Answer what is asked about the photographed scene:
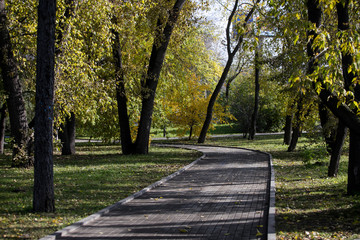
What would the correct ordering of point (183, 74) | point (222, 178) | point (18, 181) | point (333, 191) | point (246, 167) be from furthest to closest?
point (183, 74) → point (246, 167) → point (222, 178) → point (18, 181) → point (333, 191)

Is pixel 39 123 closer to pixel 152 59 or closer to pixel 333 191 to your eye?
pixel 333 191

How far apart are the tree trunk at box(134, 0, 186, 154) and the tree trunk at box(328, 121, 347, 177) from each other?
384 inches

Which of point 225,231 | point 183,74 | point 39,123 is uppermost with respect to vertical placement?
point 183,74

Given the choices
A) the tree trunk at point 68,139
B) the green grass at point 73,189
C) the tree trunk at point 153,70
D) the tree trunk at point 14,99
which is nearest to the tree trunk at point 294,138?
the green grass at point 73,189

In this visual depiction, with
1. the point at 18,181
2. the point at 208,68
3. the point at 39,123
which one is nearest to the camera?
the point at 39,123

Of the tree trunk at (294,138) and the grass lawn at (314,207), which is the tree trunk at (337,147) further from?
the tree trunk at (294,138)

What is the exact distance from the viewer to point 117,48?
19.4 meters

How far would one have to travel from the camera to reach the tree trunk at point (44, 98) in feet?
24.5

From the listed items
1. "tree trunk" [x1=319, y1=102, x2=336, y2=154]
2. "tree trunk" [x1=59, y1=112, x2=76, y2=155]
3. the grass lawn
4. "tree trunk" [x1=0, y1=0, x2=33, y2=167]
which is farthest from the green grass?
"tree trunk" [x1=319, y1=102, x2=336, y2=154]

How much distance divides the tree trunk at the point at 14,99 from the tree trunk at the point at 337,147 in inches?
428

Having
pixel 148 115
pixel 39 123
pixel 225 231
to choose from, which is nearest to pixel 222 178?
pixel 225 231

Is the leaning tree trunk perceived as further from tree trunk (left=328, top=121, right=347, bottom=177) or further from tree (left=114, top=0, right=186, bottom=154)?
tree (left=114, top=0, right=186, bottom=154)

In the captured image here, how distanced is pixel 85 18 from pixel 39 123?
25.1 ft

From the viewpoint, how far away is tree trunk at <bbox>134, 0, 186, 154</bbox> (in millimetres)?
19203
